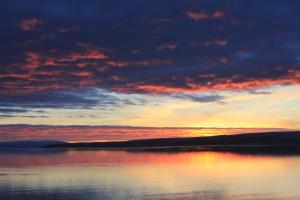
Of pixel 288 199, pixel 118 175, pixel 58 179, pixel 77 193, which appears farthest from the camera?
pixel 118 175

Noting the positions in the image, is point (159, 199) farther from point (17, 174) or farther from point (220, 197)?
point (17, 174)

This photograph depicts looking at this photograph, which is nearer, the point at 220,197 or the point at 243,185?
the point at 220,197

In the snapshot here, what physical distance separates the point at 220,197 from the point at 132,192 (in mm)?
5176

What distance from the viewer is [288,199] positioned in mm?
22281

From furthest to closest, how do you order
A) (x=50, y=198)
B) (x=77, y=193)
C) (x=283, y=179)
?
(x=283, y=179)
(x=77, y=193)
(x=50, y=198)

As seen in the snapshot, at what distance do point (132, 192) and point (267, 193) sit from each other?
715cm

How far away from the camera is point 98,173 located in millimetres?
37781

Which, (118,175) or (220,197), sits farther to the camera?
(118,175)

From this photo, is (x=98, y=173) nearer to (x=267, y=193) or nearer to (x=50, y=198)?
(x=50, y=198)

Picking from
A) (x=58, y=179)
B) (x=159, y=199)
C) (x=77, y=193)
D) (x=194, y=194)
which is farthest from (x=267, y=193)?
(x=58, y=179)

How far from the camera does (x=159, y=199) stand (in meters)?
23.0

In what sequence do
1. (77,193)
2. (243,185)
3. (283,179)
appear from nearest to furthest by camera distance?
(77,193)
(243,185)
(283,179)

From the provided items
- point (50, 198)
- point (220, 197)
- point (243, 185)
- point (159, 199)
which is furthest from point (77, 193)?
point (243, 185)

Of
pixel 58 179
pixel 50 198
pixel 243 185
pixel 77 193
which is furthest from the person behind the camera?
pixel 58 179
